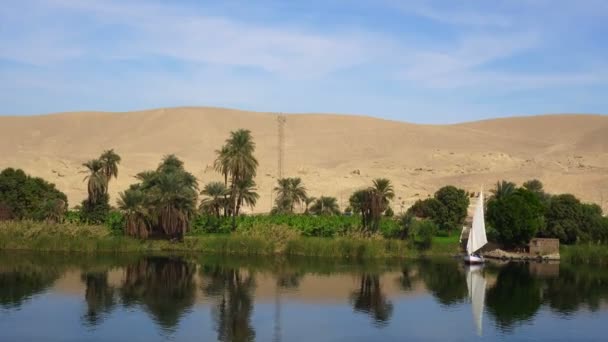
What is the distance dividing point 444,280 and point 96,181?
73.2 ft

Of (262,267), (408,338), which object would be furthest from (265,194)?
(408,338)

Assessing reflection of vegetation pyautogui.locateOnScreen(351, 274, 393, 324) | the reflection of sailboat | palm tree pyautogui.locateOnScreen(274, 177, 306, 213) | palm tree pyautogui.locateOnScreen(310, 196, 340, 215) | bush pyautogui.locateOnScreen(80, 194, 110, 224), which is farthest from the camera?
palm tree pyautogui.locateOnScreen(274, 177, 306, 213)

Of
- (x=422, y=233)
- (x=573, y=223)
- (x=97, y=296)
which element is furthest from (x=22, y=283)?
(x=573, y=223)

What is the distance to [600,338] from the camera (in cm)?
2716

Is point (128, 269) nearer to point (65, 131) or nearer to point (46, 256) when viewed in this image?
point (46, 256)

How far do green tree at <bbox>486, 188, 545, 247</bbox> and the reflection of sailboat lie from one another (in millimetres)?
4131

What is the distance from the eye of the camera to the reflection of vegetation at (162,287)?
29781 millimetres

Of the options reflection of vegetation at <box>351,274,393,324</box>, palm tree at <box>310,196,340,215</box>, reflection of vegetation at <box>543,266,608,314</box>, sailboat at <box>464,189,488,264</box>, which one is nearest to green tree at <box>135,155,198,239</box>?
reflection of vegetation at <box>351,274,393,324</box>

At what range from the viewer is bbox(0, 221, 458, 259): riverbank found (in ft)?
149

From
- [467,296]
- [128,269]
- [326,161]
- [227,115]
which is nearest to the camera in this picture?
[467,296]

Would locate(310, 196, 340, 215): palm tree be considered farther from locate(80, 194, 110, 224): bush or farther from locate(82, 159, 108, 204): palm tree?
locate(82, 159, 108, 204): palm tree

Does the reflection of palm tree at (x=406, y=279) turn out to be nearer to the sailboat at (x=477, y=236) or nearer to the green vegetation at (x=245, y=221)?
the green vegetation at (x=245, y=221)

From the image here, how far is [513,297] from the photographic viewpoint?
114 ft

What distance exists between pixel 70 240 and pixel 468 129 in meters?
104
